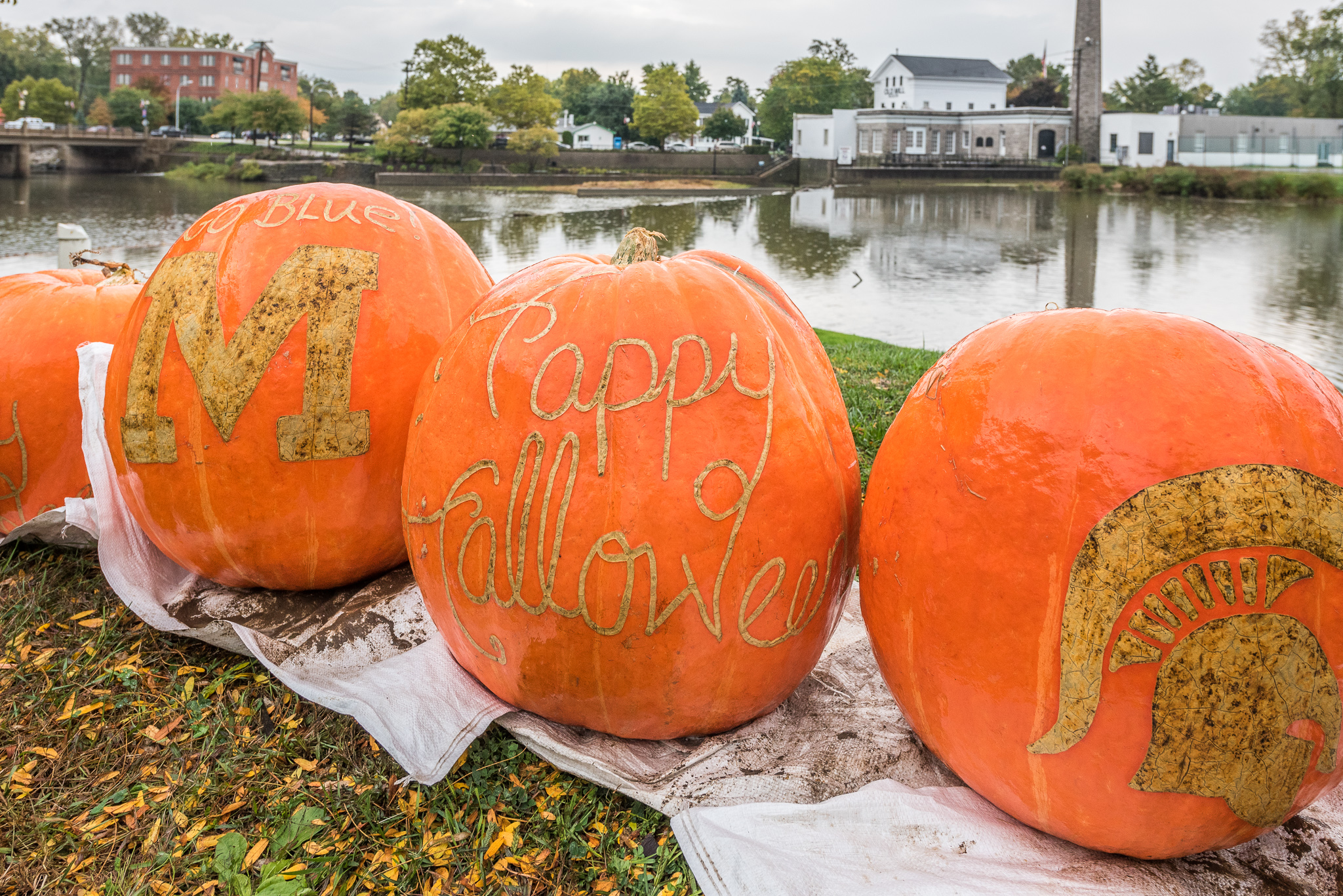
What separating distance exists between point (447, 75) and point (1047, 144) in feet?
135

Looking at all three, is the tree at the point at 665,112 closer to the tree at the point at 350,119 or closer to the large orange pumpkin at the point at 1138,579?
the tree at the point at 350,119

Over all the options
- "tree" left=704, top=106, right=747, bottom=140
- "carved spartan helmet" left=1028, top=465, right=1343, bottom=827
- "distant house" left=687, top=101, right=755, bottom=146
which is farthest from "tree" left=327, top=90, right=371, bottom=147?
"carved spartan helmet" left=1028, top=465, right=1343, bottom=827

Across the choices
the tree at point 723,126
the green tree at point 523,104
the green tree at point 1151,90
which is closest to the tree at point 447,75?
the green tree at point 523,104

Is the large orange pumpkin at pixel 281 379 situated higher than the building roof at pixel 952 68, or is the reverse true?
the building roof at pixel 952 68

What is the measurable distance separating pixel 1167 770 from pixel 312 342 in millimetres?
2548

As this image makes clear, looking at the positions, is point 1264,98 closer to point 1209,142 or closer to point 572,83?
point 1209,142

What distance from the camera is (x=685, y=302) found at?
236 centimetres

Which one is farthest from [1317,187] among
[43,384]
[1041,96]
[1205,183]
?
[43,384]

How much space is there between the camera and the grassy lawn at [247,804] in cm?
221

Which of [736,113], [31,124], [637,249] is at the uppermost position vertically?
[736,113]

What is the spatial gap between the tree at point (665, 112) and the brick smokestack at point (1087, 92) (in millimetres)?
27479

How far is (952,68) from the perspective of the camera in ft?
250

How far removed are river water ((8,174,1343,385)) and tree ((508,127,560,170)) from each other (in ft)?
52.0

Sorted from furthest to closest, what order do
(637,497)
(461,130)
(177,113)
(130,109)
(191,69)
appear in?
1. (191,69)
2. (130,109)
3. (177,113)
4. (461,130)
5. (637,497)
